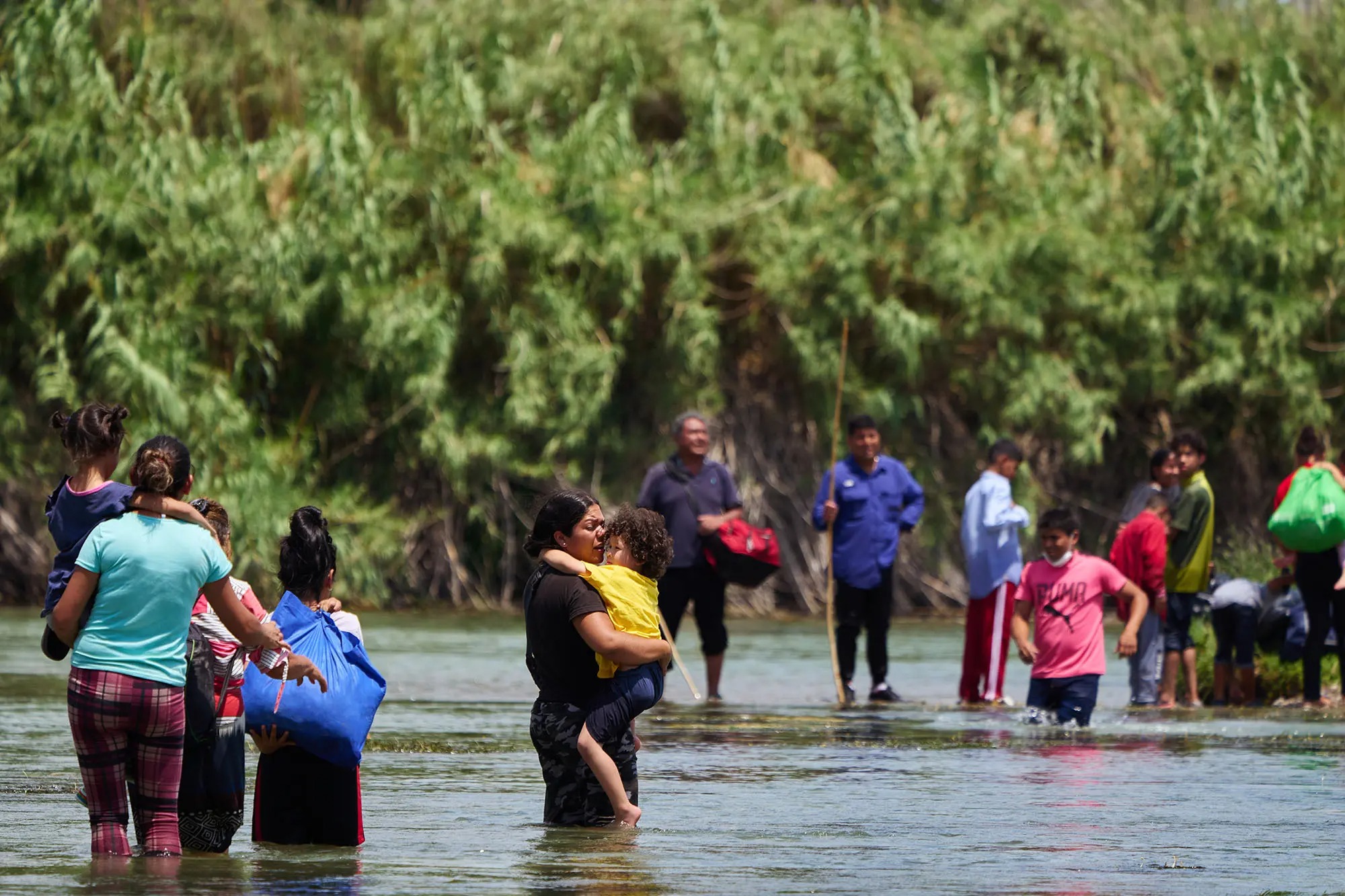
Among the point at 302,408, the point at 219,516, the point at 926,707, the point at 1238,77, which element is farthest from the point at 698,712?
the point at 1238,77

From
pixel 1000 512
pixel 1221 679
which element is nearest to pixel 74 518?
pixel 1000 512

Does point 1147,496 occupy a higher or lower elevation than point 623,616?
higher

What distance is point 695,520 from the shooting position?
14.7 metres

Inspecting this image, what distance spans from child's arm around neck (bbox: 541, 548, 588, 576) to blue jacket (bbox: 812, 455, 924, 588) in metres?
6.80

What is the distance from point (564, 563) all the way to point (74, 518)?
5.91 feet

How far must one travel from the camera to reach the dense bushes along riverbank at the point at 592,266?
2280cm

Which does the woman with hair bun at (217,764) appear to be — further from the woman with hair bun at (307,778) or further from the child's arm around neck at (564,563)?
the child's arm around neck at (564,563)

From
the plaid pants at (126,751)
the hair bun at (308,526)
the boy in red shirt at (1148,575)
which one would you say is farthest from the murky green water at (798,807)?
the hair bun at (308,526)

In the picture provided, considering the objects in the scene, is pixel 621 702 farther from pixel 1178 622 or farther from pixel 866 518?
pixel 1178 622

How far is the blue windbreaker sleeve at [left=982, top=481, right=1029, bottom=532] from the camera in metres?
14.8

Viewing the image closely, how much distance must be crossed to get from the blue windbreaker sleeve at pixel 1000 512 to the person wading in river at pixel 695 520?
1.66 meters

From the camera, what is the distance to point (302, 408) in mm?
23875

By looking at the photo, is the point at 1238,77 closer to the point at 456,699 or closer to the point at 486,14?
the point at 486,14

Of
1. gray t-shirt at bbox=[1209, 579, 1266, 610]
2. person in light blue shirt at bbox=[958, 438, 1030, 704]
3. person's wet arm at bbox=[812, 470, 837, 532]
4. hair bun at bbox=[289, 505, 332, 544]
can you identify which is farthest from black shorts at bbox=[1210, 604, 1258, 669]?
hair bun at bbox=[289, 505, 332, 544]
